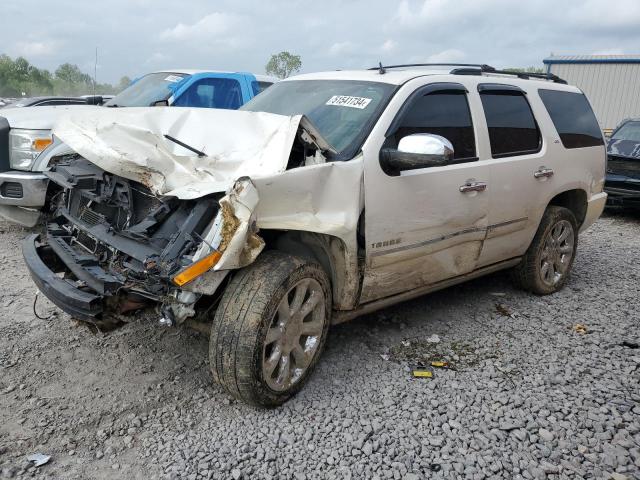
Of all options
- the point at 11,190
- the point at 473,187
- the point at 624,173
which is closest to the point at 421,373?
the point at 473,187

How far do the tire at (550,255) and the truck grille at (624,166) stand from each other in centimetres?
396

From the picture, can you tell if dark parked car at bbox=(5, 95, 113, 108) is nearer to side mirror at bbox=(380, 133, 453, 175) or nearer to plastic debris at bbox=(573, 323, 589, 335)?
side mirror at bbox=(380, 133, 453, 175)

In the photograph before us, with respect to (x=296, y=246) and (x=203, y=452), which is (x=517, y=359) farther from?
(x=203, y=452)

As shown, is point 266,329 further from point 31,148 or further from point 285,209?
point 31,148

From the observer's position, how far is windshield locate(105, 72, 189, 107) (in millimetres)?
6848

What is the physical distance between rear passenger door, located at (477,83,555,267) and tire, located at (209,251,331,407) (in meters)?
1.70

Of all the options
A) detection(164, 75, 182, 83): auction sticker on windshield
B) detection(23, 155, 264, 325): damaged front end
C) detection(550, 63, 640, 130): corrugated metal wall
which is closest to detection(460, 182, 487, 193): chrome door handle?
detection(23, 155, 264, 325): damaged front end

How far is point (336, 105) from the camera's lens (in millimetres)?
3680

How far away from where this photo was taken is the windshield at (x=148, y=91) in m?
6.85

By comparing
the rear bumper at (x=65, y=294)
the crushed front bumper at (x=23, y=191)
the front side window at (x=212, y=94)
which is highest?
the front side window at (x=212, y=94)

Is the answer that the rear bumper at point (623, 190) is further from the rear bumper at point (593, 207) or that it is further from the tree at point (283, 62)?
the tree at point (283, 62)

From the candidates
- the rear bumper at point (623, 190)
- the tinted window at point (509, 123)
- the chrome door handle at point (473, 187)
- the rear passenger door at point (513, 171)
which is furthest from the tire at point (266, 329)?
the rear bumper at point (623, 190)

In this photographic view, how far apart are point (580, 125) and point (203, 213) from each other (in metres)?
3.86

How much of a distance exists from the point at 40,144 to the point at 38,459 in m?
3.82
